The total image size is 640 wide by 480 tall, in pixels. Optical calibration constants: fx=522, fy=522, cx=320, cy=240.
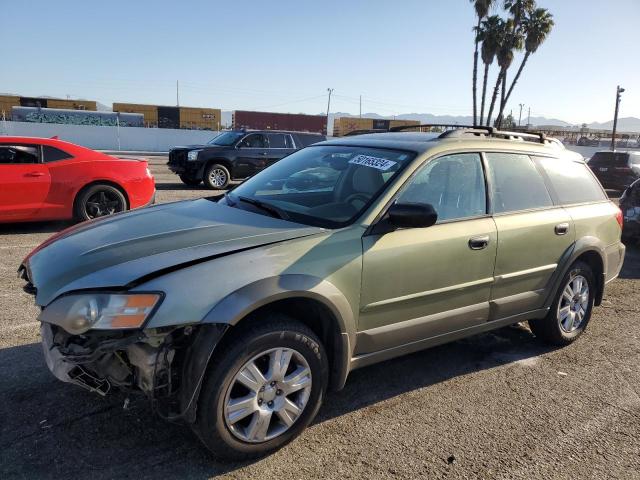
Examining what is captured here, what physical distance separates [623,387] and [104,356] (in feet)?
11.6

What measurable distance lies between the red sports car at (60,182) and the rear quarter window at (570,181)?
644 cm

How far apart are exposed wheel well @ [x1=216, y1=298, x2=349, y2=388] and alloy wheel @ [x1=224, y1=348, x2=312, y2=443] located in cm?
21

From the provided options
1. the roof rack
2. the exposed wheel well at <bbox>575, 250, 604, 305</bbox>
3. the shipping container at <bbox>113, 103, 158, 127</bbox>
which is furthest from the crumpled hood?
the shipping container at <bbox>113, 103, 158, 127</bbox>

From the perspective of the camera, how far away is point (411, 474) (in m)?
2.69

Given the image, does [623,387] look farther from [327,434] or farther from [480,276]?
[327,434]

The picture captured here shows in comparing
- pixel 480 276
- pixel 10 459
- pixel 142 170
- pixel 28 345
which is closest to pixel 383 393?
pixel 480 276

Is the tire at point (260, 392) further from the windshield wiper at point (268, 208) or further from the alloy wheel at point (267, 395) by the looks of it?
the windshield wiper at point (268, 208)

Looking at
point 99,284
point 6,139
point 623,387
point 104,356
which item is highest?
point 6,139

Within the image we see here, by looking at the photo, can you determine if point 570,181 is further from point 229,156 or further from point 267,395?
point 229,156

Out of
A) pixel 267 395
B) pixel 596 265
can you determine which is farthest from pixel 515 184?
pixel 267 395

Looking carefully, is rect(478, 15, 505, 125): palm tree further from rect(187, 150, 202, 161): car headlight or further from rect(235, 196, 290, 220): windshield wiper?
rect(235, 196, 290, 220): windshield wiper

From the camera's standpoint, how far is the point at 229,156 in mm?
14180

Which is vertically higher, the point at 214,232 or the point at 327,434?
the point at 214,232

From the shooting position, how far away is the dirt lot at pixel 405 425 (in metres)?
2.68
